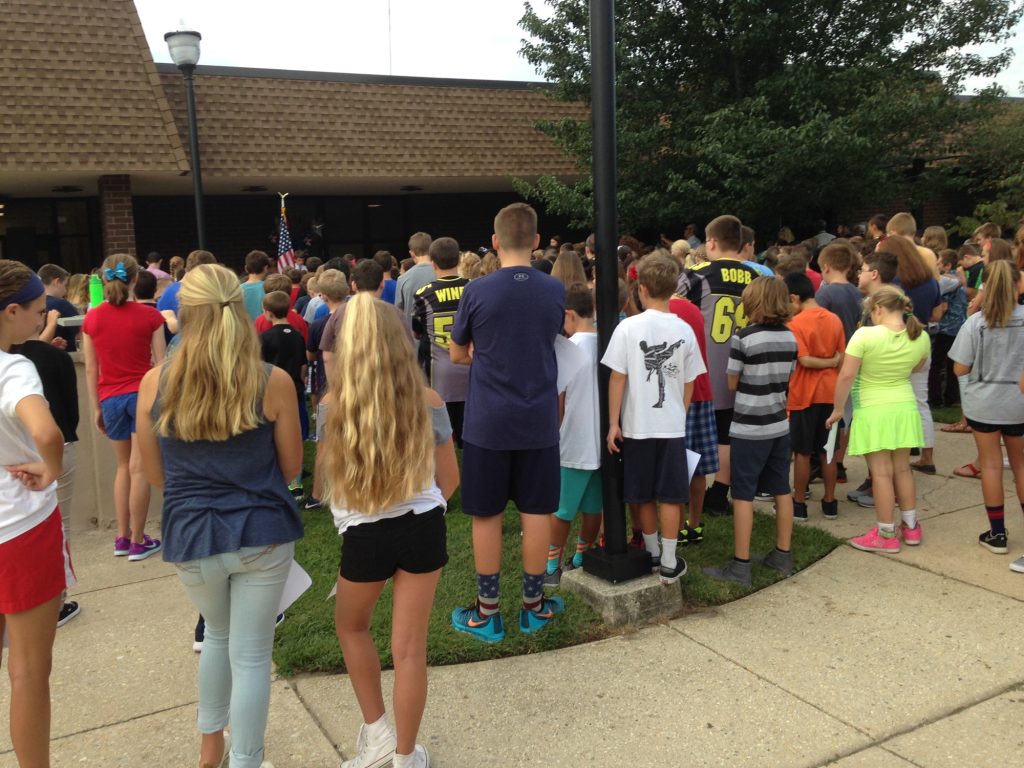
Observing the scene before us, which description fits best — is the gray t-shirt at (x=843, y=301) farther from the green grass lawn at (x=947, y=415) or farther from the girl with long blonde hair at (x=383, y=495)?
the girl with long blonde hair at (x=383, y=495)

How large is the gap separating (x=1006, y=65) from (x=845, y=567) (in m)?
11.7

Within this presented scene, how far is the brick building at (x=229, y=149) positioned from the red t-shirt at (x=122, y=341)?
755 centimetres

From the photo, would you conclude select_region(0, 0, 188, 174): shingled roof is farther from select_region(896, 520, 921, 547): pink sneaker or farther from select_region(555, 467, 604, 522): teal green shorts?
select_region(896, 520, 921, 547): pink sneaker

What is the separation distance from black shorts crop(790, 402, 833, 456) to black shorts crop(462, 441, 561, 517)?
2457mm

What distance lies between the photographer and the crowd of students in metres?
2.88

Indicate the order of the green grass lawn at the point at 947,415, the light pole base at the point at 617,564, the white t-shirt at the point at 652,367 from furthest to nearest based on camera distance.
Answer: the green grass lawn at the point at 947,415, the light pole base at the point at 617,564, the white t-shirt at the point at 652,367

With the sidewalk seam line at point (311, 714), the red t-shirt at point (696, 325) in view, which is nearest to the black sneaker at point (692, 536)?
the red t-shirt at point (696, 325)

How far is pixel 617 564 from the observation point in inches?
181

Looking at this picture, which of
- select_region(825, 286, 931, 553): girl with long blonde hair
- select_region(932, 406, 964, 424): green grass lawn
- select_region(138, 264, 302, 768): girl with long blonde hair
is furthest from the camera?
select_region(932, 406, 964, 424): green grass lawn

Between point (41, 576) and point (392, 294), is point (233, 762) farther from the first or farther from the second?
point (392, 294)

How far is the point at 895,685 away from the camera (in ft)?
12.6

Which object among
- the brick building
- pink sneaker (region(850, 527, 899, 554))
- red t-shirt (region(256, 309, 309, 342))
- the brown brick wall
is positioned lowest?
pink sneaker (region(850, 527, 899, 554))

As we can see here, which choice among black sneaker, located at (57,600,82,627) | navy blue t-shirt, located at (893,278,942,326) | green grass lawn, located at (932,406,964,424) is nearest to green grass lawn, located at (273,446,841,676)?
black sneaker, located at (57,600,82,627)

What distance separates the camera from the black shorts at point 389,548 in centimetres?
299
